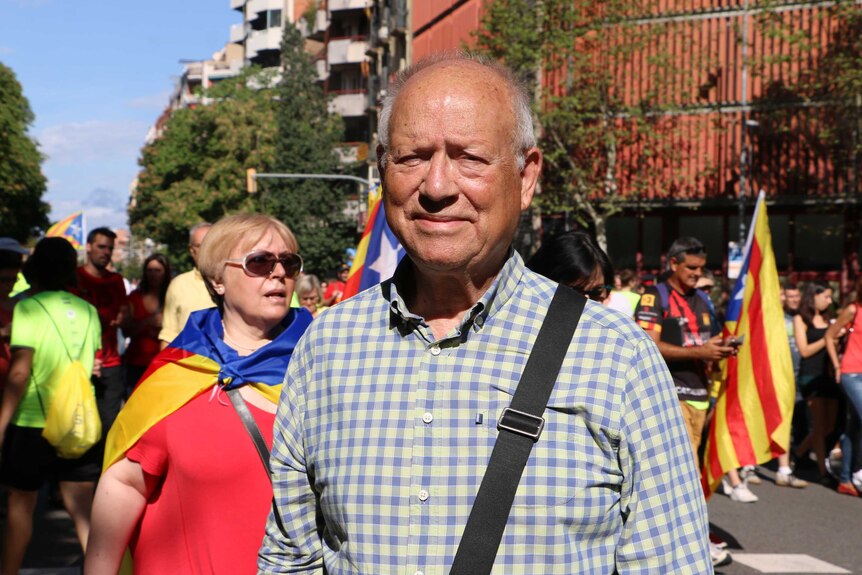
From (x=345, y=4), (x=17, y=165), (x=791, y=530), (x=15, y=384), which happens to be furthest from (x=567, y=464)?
(x=345, y=4)

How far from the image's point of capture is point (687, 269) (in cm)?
781

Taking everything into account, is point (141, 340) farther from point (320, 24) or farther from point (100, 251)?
point (320, 24)

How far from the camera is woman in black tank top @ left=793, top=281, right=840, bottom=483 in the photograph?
1159 cm

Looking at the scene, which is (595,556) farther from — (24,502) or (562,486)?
(24,502)

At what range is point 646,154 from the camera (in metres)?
32.0

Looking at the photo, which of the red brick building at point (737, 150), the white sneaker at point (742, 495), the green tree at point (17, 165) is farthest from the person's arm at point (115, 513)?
the green tree at point (17, 165)

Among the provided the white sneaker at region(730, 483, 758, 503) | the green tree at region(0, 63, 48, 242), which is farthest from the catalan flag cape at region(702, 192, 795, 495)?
the green tree at region(0, 63, 48, 242)

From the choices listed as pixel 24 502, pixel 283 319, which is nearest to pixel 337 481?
pixel 283 319

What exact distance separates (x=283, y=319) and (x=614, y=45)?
28.2 metres

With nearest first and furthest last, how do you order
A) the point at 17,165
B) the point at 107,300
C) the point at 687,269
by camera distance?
the point at 687,269
the point at 107,300
the point at 17,165

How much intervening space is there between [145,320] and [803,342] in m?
6.57

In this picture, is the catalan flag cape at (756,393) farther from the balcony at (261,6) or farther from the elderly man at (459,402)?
the balcony at (261,6)

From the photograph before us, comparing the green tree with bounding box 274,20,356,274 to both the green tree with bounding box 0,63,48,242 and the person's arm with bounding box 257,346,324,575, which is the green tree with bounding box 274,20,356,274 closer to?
the green tree with bounding box 0,63,48,242

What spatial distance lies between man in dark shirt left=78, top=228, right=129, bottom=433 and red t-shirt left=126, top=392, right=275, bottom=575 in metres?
5.37
